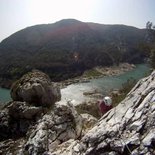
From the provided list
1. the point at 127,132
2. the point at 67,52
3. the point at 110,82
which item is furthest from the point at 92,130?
the point at 67,52

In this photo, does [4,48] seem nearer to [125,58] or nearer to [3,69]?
[3,69]

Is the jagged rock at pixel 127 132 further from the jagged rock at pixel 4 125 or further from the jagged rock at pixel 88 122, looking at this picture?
the jagged rock at pixel 4 125

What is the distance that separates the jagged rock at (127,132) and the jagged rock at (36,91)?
794 cm

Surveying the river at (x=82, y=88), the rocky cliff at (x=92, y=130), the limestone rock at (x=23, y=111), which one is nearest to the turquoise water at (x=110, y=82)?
the river at (x=82, y=88)

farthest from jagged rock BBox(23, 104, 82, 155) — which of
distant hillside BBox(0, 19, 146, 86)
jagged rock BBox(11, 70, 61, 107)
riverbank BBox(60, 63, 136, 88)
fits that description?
distant hillside BBox(0, 19, 146, 86)

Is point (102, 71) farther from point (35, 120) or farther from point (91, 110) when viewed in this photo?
point (35, 120)

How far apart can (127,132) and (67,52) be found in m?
141

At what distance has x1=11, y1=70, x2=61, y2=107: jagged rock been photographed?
17.6 metres

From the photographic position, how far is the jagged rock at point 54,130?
433 inches

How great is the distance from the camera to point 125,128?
8.37 m

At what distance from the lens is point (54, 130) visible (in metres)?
12.3

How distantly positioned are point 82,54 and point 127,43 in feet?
170

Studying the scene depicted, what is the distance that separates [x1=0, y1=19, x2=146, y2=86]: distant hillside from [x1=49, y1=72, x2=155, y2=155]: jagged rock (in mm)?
96600

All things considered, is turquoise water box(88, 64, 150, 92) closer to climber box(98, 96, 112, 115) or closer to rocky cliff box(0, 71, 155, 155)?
rocky cliff box(0, 71, 155, 155)
